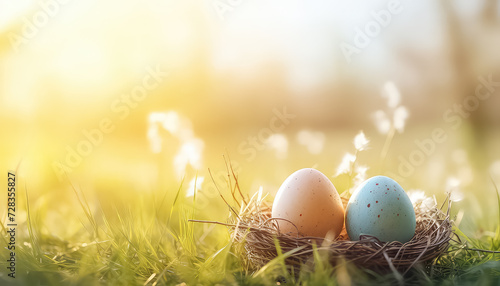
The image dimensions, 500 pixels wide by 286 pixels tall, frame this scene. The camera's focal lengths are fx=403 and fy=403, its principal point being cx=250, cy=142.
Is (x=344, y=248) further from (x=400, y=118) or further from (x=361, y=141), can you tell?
(x=400, y=118)

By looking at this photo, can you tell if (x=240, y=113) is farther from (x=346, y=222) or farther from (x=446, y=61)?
(x=346, y=222)

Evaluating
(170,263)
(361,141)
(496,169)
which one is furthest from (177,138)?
(496,169)

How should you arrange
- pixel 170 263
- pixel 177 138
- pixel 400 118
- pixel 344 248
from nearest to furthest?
pixel 344 248
pixel 170 263
pixel 400 118
pixel 177 138

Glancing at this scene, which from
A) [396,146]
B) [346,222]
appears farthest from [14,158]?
[396,146]

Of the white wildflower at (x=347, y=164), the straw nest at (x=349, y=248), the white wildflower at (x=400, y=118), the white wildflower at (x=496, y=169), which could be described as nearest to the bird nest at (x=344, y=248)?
the straw nest at (x=349, y=248)

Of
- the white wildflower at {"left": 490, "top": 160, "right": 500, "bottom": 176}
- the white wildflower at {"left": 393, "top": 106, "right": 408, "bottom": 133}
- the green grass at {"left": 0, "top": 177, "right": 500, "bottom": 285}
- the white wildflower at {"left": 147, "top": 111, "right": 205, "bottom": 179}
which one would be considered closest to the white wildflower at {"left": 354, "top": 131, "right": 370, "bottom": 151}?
the white wildflower at {"left": 393, "top": 106, "right": 408, "bottom": 133}

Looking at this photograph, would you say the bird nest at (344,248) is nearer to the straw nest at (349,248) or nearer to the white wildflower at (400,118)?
the straw nest at (349,248)
